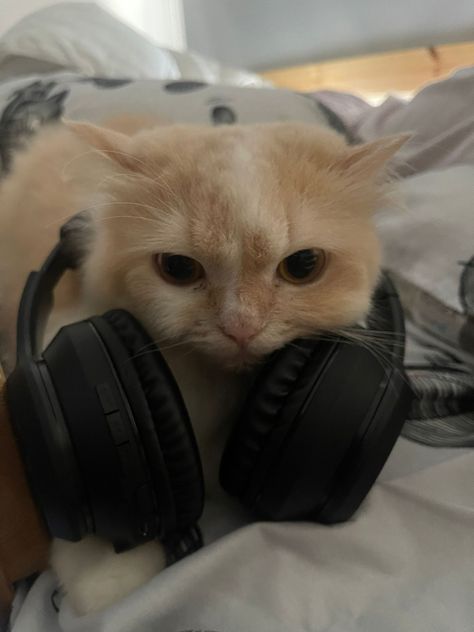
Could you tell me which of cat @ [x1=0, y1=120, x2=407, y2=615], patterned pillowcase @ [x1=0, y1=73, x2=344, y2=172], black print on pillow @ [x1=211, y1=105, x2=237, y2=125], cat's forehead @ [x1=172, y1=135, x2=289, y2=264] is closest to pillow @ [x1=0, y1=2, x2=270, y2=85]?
patterned pillowcase @ [x1=0, y1=73, x2=344, y2=172]

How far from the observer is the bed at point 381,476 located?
1.73 feet

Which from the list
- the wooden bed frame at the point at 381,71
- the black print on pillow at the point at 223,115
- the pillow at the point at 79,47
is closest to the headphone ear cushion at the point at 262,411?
the black print on pillow at the point at 223,115

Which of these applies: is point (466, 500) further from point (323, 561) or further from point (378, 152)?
point (378, 152)

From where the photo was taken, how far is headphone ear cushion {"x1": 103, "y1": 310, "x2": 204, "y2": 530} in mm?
506

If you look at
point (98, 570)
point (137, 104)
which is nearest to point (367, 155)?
point (98, 570)

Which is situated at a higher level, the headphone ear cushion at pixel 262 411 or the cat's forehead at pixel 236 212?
the cat's forehead at pixel 236 212

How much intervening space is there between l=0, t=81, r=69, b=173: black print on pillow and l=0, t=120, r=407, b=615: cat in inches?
21.9

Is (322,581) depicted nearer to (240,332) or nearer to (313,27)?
(240,332)

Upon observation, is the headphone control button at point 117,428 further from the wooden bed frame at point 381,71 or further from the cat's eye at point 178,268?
the wooden bed frame at point 381,71

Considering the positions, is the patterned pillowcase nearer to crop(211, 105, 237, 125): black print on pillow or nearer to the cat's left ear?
crop(211, 105, 237, 125): black print on pillow

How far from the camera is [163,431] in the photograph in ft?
1.66

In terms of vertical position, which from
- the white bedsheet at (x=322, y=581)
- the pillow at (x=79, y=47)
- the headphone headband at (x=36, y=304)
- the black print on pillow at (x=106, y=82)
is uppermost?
the pillow at (x=79, y=47)

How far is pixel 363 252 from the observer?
0.63 metres

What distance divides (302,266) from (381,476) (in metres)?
0.28
